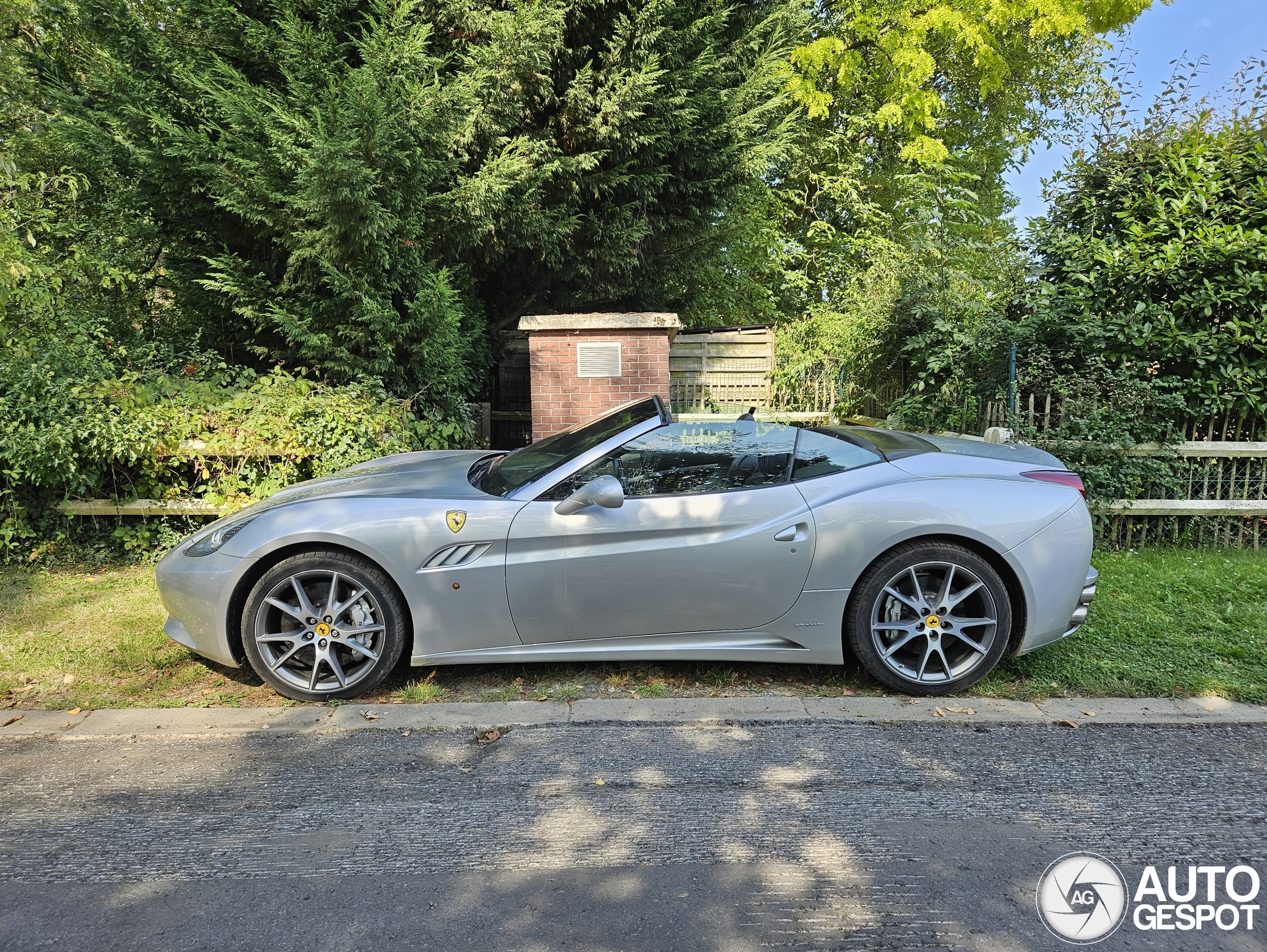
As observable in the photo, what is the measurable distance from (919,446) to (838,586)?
3.28 ft

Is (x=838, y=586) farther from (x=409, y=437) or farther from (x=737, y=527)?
(x=409, y=437)

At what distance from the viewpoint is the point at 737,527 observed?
3.63 meters

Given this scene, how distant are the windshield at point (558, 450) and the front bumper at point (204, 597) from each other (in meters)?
1.22

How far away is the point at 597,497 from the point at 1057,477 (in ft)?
7.36

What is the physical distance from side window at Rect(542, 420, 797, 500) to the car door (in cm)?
5

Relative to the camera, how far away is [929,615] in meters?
3.67

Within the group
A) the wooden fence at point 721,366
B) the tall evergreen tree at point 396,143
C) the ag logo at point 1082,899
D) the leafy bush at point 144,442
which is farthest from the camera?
the wooden fence at point 721,366

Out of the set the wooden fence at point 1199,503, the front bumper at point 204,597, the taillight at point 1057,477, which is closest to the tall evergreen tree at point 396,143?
the front bumper at point 204,597

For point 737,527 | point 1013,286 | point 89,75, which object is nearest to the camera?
point 737,527

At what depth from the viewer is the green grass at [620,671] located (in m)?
3.76

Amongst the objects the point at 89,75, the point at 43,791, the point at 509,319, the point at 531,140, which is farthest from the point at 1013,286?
the point at 89,75

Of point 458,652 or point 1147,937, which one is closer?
point 1147,937

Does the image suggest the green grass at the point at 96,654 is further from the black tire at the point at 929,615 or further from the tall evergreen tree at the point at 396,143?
the tall evergreen tree at the point at 396,143

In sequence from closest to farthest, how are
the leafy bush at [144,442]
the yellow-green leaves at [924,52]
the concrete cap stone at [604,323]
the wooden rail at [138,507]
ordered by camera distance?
1. the leafy bush at [144,442]
2. the wooden rail at [138,507]
3. the concrete cap stone at [604,323]
4. the yellow-green leaves at [924,52]
